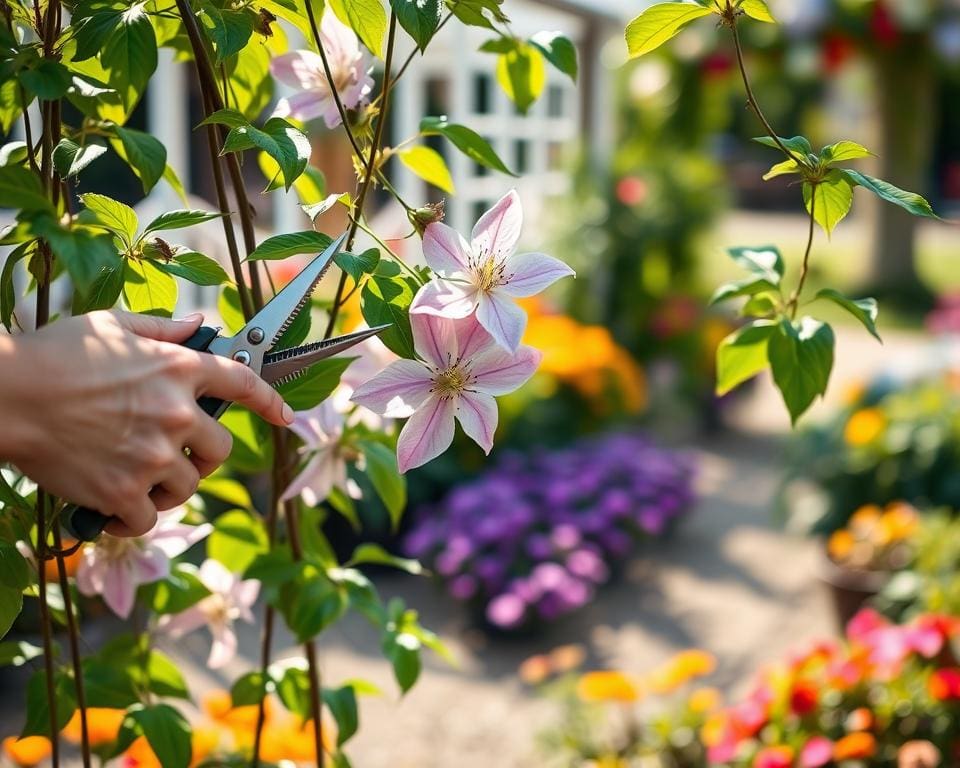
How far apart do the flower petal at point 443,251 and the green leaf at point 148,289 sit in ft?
0.68

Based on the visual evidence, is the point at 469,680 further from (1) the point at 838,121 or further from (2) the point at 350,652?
(1) the point at 838,121

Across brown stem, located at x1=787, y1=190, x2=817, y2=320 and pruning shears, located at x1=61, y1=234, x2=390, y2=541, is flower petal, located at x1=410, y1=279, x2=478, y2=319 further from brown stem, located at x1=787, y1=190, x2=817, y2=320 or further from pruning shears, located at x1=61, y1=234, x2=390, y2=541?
brown stem, located at x1=787, y1=190, x2=817, y2=320

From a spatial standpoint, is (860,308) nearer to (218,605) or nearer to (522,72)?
(522,72)

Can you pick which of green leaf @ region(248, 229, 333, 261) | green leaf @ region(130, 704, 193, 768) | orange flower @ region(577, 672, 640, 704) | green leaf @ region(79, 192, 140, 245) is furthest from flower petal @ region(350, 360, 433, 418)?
orange flower @ region(577, 672, 640, 704)

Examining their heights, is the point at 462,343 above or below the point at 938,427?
above

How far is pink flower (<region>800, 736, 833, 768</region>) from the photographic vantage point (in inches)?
65.9

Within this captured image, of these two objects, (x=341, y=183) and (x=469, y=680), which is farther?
(x=341, y=183)

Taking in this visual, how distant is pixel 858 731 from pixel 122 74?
146 centimetres

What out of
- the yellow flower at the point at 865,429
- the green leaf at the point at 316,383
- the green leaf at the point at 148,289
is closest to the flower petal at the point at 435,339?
the green leaf at the point at 316,383

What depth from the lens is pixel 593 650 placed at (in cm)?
→ 324

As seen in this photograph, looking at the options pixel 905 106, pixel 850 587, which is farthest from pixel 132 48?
pixel 905 106

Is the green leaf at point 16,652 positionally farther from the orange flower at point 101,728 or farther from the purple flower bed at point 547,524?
the purple flower bed at point 547,524

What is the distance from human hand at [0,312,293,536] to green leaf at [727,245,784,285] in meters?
0.52

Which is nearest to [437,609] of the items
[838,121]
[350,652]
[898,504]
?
[350,652]
